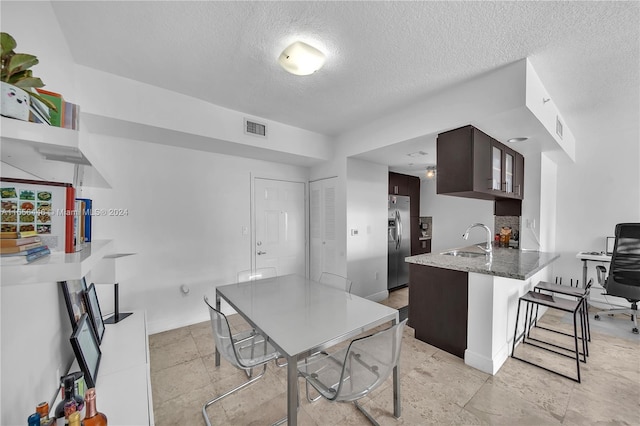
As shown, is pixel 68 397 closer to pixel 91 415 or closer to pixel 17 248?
pixel 91 415

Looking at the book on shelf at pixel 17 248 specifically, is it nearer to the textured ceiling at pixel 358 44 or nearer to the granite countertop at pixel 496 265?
the textured ceiling at pixel 358 44

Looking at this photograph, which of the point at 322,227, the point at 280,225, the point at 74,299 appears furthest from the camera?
the point at 322,227

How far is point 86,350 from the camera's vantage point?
1302 mm

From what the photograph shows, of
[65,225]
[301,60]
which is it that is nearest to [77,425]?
[65,225]

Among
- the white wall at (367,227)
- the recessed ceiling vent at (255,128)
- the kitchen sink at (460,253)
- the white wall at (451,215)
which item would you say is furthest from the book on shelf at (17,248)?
the white wall at (451,215)

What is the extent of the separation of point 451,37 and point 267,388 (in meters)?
2.96

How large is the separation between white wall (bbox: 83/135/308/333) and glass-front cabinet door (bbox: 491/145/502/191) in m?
Answer: 2.98

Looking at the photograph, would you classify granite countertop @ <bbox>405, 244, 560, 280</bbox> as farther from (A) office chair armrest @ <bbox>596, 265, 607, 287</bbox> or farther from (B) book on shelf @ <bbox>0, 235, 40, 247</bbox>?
(B) book on shelf @ <bbox>0, 235, 40, 247</bbox>

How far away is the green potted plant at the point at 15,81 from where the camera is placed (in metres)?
0.64

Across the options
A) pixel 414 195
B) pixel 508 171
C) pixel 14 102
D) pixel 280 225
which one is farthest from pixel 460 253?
pixel 14 102

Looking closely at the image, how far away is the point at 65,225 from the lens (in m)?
0.79

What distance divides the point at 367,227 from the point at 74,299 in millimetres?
3394

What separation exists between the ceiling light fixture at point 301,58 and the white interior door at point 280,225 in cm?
211

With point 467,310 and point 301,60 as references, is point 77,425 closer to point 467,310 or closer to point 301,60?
point 301,60
